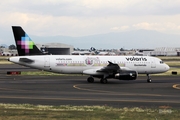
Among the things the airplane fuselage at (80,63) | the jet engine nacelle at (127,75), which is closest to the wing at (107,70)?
the airplane fuselage at (80,63)

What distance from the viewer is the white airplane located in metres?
38.2

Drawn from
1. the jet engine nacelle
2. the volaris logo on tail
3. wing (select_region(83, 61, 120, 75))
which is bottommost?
the jet engine nacelle

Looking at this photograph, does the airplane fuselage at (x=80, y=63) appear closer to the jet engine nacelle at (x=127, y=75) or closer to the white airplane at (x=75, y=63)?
the white airplane at (x=75, y=63)

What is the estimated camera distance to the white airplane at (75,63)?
38188mm

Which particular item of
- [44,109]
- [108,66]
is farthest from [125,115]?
[108,66]

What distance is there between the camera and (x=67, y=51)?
18962 centimetres

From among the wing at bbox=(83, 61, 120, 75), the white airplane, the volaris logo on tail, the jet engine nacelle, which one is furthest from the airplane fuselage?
the jet engine nacelle

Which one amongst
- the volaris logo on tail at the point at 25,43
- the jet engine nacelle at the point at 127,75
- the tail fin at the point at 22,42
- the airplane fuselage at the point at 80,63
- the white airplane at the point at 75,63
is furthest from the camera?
the volaris logo on tail at the point at 25,43

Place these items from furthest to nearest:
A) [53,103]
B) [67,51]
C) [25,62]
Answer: [67,51] < [25,62] < [53,103]

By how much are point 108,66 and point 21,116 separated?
956 inches

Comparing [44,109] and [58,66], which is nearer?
[44,109]

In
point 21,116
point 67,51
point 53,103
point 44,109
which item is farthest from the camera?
point 67,51

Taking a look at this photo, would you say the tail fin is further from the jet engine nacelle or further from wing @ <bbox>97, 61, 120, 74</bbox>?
the jet engine nacelle

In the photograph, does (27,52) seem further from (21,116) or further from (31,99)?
(21,116)
